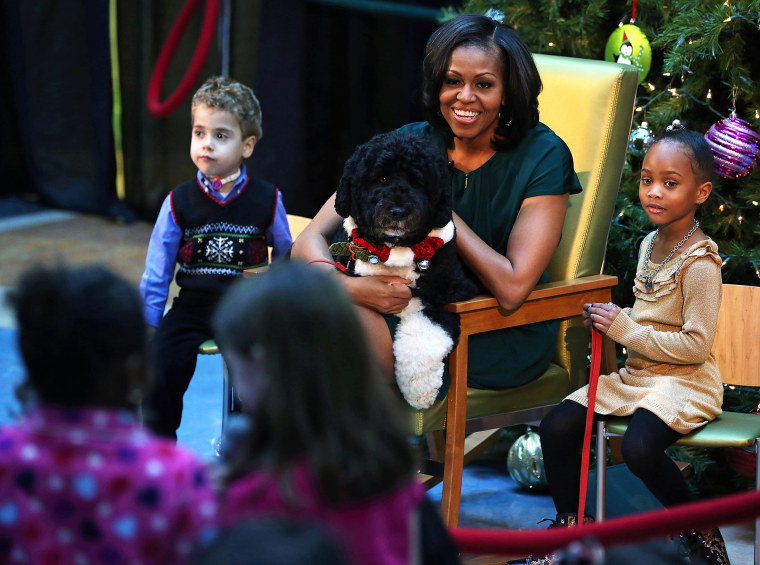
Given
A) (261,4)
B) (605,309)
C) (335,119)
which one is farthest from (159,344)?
(261,4)

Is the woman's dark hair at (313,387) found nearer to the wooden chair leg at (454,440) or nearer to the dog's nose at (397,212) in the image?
the dog's nose at (397,212)

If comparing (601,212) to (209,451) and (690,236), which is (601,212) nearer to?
(690,236)

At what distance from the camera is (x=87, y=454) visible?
109 centimetres

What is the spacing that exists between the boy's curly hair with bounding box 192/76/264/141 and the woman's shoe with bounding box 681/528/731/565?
5.42 feet

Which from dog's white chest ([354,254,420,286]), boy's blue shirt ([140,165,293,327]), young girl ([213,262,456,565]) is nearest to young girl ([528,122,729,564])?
dog's white chest ([354,254,420,286])

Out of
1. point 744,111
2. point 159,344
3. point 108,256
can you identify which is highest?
point 744,111

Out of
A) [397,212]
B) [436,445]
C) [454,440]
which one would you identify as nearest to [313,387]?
[397,212]

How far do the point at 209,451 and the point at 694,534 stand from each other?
1569 mm

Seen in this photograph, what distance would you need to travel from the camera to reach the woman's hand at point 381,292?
2.36 m

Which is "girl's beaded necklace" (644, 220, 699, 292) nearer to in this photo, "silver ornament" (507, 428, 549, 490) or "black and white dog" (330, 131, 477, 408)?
"black and white dog" (330, 131, 477, 408)

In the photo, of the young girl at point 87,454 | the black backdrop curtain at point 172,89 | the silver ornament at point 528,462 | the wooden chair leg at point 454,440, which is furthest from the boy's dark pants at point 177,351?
the black backdrop curtain at point 172,89

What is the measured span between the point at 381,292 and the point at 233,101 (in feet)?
2.95

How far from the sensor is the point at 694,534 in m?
2.27

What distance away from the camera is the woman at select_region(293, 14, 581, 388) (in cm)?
251
